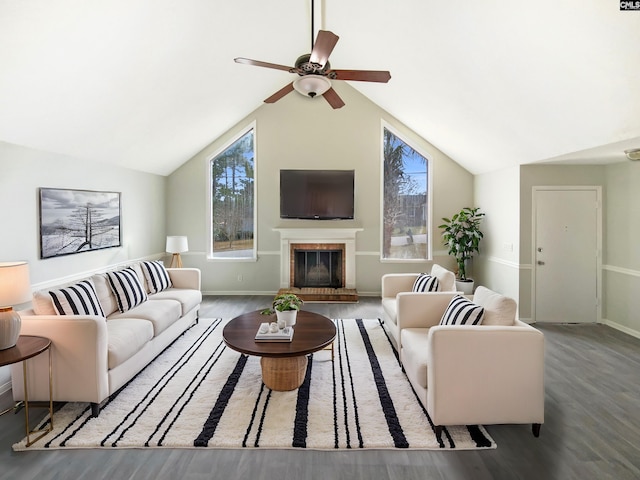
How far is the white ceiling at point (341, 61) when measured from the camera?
102 inches

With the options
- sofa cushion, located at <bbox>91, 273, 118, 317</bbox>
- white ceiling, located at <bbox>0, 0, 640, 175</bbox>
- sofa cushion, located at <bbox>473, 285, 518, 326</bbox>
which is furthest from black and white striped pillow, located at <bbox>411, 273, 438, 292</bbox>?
sofa cushion, located at <bbox>91, 273, 118, 317</bbox>

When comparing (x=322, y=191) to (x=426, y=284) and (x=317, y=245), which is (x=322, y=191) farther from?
(x=426, y=284)

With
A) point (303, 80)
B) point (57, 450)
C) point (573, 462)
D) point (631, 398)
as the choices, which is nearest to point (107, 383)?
point (57, 450)

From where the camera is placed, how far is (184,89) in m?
4.38

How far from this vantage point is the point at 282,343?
9.70 feet

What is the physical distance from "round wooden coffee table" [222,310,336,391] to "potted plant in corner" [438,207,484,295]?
3465 millimetres

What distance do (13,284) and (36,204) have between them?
1432 mm

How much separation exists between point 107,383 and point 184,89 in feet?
11.1

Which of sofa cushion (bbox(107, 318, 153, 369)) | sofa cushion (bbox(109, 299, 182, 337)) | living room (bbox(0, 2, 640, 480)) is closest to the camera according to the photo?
sofa cushion (bbox(107, 318, 153, 369))

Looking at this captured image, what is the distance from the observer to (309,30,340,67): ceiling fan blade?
2.54 m

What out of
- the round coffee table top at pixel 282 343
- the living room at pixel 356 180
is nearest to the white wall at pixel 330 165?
the living room at pixel 356 180

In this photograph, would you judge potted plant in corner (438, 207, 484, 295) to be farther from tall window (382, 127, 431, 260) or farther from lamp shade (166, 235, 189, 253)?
lamp shade (166, 235, 189, 253)

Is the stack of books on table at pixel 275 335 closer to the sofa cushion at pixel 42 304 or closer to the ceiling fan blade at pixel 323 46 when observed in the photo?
the sofa cushion at pixel 42 304

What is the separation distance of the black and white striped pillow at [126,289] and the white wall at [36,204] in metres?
0.58
